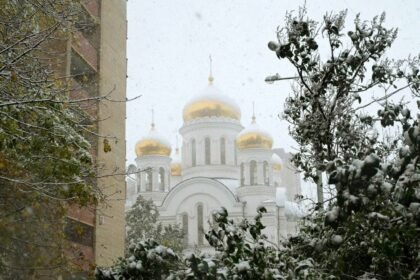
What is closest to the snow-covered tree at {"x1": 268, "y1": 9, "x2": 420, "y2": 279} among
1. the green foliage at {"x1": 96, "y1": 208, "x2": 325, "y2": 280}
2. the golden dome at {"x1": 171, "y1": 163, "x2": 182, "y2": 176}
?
the green foliage at {"x1": 96, "y1": 208, "x2": 325, "y2": 280}

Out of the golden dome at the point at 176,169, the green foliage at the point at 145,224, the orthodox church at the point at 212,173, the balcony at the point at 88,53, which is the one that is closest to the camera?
the balcony at the point at 88,53

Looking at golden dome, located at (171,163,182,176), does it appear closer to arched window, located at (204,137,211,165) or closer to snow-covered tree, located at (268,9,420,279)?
arched window, located at (204,137,211,165)

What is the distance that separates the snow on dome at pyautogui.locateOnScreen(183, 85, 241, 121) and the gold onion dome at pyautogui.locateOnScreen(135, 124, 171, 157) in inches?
95.7

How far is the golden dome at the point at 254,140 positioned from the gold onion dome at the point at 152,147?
5423mm

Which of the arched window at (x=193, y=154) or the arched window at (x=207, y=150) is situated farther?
the arched window at (x=193, y=154)

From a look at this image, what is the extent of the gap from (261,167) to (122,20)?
17.6 meters

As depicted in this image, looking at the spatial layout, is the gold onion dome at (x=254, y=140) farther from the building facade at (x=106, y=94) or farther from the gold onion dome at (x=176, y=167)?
the building facade at (x=106, y=94)

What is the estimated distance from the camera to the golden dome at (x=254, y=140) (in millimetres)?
34812

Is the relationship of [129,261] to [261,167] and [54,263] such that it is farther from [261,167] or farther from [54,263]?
[261,167]

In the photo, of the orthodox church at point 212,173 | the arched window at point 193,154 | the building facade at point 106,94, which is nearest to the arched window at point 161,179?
the orthodox church at point 212,173

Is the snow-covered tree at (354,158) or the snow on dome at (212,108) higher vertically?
the snow on dome at (212,108)

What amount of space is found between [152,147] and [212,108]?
188 inches

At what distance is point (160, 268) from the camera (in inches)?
190

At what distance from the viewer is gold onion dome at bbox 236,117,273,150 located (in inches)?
1371
